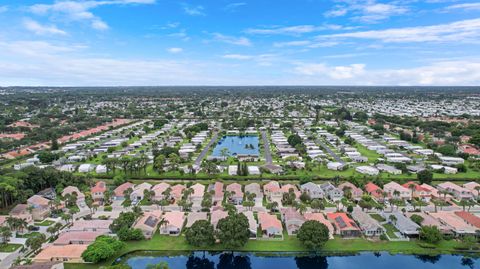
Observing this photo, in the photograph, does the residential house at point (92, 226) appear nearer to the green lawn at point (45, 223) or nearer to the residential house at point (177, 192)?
the green lawn at point (45, 223)

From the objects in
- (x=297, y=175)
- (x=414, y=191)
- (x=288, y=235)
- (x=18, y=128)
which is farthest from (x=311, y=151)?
(x=18, y=128)

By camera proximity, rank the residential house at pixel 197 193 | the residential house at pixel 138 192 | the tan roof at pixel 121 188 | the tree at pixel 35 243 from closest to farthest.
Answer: the tree at pixel 35 243 → the residential house at pixel 197 193 → the residential house at pixel 138 192 → the tan roof at pixel 121 188

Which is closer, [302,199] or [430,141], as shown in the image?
[302,199]

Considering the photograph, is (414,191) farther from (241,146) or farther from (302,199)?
(241,146)

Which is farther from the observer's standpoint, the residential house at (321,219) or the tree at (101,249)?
the residential house at (321,219)

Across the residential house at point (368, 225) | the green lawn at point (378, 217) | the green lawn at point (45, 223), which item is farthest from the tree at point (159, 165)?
the green lawn at point (378, 217)

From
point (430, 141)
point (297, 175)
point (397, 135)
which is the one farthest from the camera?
point (397, 135)
